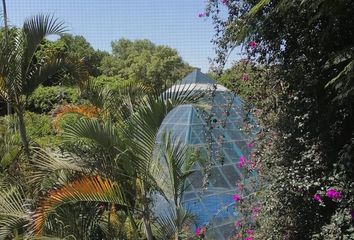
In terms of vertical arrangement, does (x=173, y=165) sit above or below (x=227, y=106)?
below

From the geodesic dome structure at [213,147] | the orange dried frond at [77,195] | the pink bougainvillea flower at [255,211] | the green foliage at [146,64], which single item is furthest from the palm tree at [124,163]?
the green foliage at [146,64]

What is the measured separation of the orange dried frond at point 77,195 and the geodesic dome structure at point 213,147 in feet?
2.44

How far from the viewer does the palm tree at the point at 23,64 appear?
13.5 ft

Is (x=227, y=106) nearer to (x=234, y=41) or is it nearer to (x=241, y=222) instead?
(x=234, y=41)

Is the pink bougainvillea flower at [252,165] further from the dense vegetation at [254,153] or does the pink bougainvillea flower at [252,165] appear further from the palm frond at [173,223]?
the palm frond at [173,223]

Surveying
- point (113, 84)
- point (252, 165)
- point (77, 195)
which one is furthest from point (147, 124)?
point (113, 84)

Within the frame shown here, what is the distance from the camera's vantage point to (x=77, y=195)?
3135 mm

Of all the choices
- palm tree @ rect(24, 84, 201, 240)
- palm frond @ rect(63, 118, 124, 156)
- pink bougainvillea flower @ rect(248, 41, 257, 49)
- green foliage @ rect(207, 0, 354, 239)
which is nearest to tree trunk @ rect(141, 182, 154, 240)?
palm tree @ rect(24, 84, 201, 240)

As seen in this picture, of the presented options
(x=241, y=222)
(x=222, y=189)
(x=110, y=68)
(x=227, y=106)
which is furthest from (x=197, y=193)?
(x=110, y=68)

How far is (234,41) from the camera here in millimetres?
3473

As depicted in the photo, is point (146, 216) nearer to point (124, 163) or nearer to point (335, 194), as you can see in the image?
point (124, 163)

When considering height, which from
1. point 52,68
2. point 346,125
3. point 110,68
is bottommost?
point 346,125

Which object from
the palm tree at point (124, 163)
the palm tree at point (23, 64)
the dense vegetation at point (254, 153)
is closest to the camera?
the dense vegetation at point (254, 153)

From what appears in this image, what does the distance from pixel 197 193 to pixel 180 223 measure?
5.71 ft
